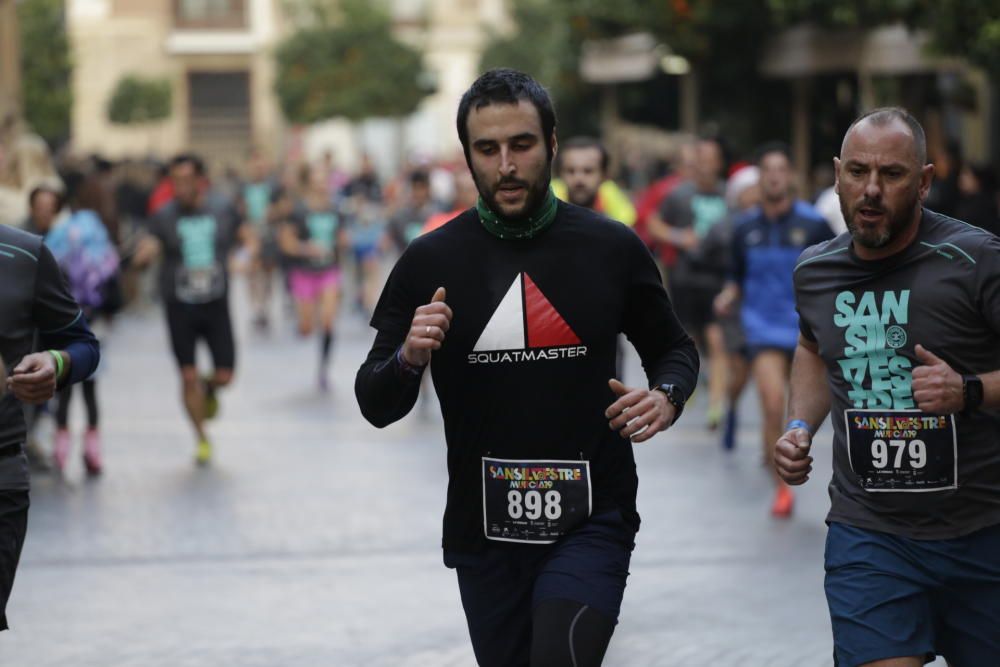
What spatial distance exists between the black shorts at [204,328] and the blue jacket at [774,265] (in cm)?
381

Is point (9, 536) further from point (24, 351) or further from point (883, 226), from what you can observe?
point (883, 226)

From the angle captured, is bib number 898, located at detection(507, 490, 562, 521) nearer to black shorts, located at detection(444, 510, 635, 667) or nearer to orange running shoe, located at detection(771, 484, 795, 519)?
black shorts, located at detection(444, 510, 635, 667)

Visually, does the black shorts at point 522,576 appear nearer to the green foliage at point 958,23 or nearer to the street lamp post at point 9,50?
the green foliage at point 958,23

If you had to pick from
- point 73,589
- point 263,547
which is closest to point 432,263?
point 73,589

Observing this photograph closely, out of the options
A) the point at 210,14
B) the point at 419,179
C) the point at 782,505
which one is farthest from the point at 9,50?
the point at 210,14

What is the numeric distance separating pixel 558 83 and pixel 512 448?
2728cm

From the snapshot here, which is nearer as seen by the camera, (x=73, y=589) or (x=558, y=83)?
(x=73, y=589)

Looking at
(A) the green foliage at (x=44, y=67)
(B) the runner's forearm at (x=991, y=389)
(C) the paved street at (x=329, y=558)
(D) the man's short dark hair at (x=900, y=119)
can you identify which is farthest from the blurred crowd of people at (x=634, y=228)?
(B) the runner's forearm at (x=991, y=389)

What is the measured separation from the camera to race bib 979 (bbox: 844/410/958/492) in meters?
4.96

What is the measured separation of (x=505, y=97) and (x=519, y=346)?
62 centimetres

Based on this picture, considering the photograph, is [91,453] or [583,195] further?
[91,453]

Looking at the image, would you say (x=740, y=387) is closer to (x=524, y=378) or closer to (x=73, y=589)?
(x=73, y=589)

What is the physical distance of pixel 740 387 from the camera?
1272 cm

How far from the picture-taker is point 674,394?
16.2 ft
